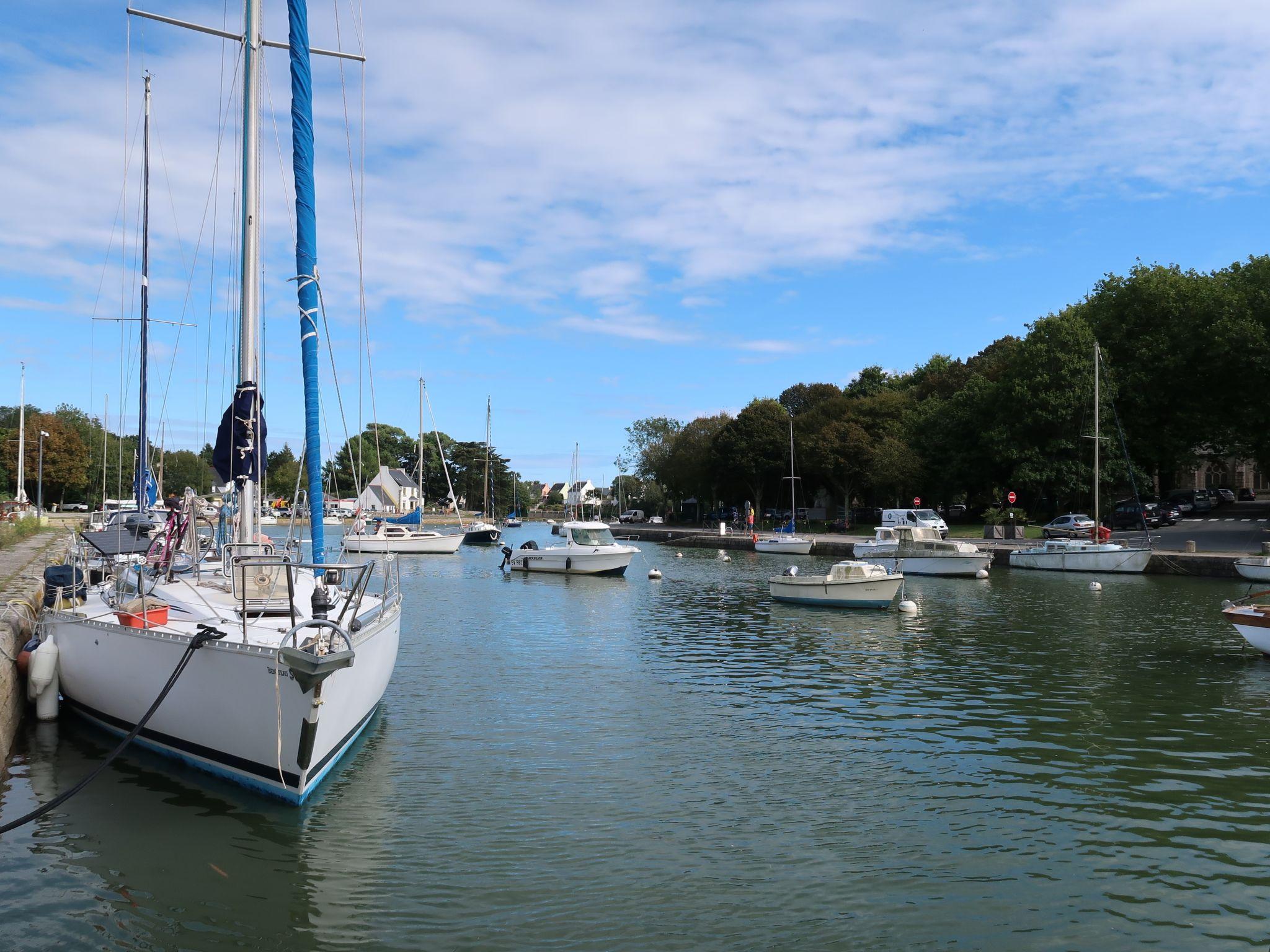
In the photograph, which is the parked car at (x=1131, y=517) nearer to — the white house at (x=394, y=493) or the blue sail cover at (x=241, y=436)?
the white house at (x=394, y=493)

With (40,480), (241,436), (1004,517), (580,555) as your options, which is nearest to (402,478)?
(40,480)

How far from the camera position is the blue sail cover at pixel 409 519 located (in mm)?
62125

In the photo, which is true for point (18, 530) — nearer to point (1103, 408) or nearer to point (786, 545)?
point (786, 545)

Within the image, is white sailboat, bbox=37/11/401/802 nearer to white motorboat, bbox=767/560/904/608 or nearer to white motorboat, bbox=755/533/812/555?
white motorboat, bbox=767/560/904/608

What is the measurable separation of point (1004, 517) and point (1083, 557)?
17.6m

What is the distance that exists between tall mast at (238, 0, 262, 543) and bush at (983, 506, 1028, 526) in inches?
2021

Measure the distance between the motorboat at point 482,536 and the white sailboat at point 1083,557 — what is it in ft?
129

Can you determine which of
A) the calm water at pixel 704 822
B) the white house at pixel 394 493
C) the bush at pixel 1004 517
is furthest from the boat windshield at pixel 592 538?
the white house at pixel 394 493

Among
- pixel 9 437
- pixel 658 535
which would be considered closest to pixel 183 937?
pixel 658 535

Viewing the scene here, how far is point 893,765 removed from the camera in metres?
11.6

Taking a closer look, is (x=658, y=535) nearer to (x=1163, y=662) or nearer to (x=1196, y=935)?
(x=1163, y=662)

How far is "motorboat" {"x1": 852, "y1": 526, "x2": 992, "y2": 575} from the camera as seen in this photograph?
40.0m

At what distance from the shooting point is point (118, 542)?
18.1 meters

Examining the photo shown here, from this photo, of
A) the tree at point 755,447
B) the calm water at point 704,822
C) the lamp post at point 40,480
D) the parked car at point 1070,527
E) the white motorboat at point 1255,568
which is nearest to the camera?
the calm water at point 704,822
